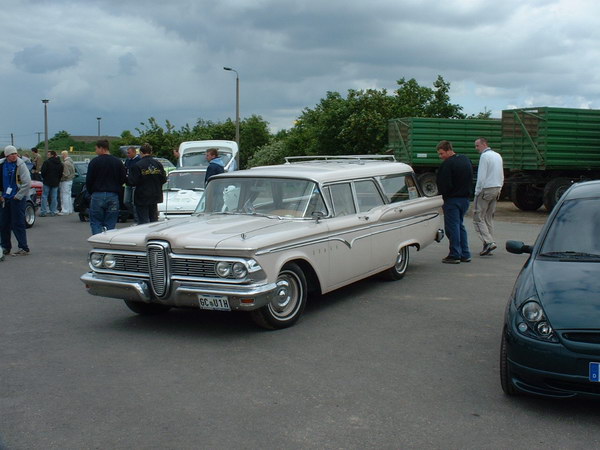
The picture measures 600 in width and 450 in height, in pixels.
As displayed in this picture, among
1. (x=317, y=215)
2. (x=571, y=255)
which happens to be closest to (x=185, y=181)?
(x=317, y=215)

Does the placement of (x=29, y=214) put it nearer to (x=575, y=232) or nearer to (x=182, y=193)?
(x=182, y=193)

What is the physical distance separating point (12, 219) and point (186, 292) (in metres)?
6.79

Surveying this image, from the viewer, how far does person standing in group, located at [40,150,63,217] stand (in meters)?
20.7

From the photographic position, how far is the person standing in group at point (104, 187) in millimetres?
11086

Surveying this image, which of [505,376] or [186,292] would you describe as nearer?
[505,376]

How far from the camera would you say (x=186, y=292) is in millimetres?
6461

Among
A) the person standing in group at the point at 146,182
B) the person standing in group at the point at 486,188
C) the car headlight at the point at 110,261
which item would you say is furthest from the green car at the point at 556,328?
the person standing in group at the point at 146,182

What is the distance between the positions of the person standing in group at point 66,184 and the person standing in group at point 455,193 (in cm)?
1384

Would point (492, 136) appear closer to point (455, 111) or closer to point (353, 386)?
point (455, 111)

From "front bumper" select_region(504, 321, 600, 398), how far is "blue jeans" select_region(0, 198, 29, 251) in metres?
9.55

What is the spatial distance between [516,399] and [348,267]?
3173 millimetres

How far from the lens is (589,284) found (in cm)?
483

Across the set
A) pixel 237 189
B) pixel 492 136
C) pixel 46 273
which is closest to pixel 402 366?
pixel 237 189

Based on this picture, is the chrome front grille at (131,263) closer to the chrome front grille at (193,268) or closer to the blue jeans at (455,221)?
the chrome front grille at (193,268)
